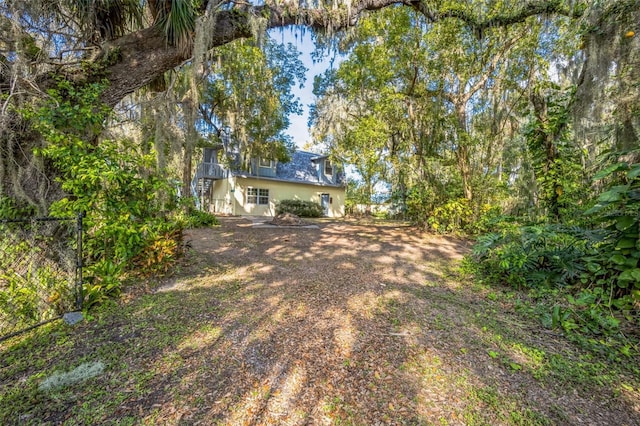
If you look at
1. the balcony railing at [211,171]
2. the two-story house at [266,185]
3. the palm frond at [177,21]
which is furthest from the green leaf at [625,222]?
the balcony railing at [211,171]

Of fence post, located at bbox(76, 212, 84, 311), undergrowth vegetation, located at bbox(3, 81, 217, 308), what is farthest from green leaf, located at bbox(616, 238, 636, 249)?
fence post, located at bbox(76, 212, 84, 311)

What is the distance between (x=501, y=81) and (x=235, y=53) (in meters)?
9.09

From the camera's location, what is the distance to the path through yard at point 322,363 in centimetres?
165

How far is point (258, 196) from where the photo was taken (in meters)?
16.2

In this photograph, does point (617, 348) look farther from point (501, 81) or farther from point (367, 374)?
point (501, 81)

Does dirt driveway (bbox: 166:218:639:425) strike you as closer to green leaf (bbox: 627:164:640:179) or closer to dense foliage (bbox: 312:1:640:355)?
dense foliage (bbox: 312:1:640:355)

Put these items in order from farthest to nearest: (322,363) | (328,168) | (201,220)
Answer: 1. (328,168)
2. (201,220)
3. (322,363)

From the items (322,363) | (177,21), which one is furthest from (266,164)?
(322,363)

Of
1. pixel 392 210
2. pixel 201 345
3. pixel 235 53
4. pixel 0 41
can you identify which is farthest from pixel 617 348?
pixel 392 210

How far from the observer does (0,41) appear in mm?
2736

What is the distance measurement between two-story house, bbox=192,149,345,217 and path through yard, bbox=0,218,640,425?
39.8 ft

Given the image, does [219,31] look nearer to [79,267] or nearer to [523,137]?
[79,267]

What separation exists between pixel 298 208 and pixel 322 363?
13.6 metres

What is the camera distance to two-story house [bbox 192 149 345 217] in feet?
51.6
